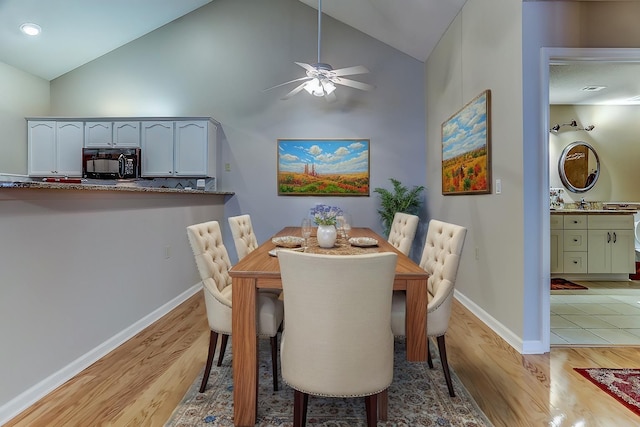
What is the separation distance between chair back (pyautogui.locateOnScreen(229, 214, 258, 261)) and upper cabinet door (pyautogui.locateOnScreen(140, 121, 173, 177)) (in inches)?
86.9

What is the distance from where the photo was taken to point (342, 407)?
1729 mm

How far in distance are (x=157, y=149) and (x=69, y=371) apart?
3147mm

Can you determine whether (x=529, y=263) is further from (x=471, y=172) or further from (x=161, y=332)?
(x=161, y=332)

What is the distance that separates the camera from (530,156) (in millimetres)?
2295

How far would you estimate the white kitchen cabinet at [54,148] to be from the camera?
4547 millimetres

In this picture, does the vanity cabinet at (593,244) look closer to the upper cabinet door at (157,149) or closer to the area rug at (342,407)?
the area rug at (342,407)

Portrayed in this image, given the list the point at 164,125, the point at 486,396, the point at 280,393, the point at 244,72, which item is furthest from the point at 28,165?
the point at 486,396

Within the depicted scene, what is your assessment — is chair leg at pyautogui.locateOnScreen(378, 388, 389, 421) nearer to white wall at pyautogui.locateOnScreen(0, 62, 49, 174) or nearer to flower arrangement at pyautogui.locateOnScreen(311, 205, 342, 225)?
flower arrangement at pyautogui.locateOnScreen(311, 205, 342, 225)

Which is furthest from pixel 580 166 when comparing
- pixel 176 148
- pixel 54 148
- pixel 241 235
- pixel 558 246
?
pixel 54 148

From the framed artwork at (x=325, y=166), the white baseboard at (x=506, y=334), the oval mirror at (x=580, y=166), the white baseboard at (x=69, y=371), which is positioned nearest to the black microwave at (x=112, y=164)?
the framed artwork at (x=325, y=166)

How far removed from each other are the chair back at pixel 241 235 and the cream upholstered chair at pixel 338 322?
136cm

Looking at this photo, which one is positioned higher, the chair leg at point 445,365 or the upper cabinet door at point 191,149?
the upper cabinet door at point 191,149

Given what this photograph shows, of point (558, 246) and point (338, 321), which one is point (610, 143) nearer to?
point (558, 246)

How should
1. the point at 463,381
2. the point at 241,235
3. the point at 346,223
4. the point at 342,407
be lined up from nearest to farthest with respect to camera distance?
1. the point at 342,407
2. the point at 463,381
3. the point at 346,223
4. the point at 241,235
